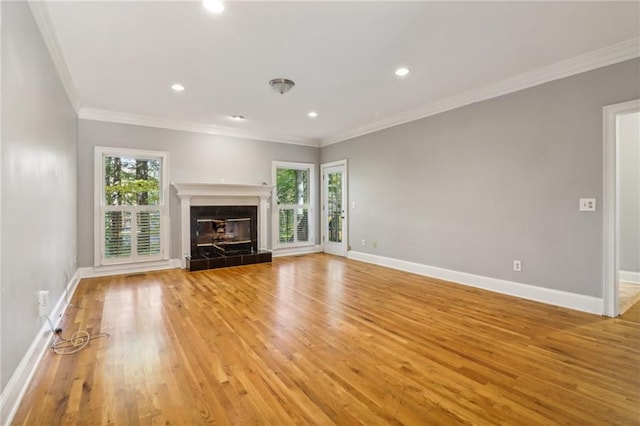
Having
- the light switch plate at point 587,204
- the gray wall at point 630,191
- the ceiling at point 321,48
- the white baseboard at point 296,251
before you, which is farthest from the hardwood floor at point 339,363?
the white baseboard at point 296,251

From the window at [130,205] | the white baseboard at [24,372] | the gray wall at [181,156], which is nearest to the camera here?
the white baseboard at [24,372]

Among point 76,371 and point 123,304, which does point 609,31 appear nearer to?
point 76,371

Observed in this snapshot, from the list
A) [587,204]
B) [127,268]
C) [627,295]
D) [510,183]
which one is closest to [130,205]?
[127,268]

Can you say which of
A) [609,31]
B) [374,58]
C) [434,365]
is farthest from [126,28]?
[609,31]

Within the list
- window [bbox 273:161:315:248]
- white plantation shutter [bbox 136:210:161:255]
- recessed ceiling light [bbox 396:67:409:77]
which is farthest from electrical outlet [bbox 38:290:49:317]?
window [bbox 273:161:315:248]

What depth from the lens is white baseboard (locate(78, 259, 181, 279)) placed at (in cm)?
464

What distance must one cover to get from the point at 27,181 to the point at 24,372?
4.09ft

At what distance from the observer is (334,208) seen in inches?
268

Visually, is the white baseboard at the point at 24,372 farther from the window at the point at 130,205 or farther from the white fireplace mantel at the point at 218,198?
the white fireplace mantel at the point at 218,198

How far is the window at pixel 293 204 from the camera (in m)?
6.59

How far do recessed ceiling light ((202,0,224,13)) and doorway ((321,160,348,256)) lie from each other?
4.30 meters

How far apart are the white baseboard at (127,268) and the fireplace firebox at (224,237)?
1.31 ft

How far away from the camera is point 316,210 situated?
7098mm

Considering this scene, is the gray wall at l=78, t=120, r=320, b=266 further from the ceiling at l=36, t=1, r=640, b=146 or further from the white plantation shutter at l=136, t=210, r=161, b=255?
the ceiling at l=36, t=1, r=640, b=146
